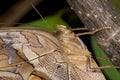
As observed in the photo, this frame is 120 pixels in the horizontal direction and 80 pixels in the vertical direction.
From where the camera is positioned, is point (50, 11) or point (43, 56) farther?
point (50, 11)

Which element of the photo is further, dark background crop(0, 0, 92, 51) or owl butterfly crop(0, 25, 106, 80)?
dark background crop(0, 0, 92, 51)

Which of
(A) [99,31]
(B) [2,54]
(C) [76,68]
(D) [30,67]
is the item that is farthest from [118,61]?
(B) [2,54]

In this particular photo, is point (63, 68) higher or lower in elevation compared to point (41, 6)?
lower

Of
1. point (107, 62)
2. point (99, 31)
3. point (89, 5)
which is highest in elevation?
point (89, 5)

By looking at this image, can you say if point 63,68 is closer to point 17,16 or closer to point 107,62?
point 107,62

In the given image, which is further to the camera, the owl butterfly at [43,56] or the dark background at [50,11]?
the dark background at [50,11]

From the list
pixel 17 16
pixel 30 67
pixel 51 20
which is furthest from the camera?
pixel 17 16

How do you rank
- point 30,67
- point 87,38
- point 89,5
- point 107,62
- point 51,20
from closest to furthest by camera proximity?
point 89,5 < point 30,67 < point 107,62 < point 87,38 < point 51,20

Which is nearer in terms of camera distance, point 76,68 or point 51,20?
point 76,68
